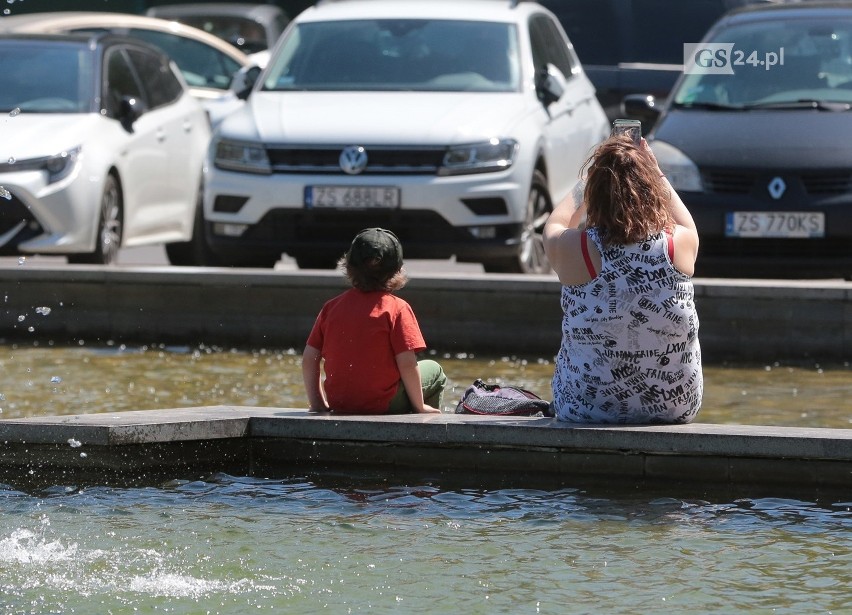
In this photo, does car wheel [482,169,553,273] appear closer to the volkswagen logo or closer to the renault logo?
the volkswagen logo

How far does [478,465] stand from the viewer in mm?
6281

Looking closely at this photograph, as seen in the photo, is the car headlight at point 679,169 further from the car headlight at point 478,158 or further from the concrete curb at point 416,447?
the concrete curb at point 416,447

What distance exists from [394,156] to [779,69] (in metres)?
2.59

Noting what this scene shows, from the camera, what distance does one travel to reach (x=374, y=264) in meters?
6.85

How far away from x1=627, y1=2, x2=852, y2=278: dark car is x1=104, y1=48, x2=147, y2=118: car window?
3693 millimetres

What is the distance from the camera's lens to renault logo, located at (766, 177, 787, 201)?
1084 centimetres

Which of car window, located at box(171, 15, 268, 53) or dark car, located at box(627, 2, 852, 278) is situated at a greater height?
dark car, located at box(627, 2, 852, 278)

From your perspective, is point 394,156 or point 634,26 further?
point 634,26

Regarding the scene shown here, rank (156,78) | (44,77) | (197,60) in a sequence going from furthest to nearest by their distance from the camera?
(197,60), (156,78), (44,77)

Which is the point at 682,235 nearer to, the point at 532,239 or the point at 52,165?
the point at 532,239

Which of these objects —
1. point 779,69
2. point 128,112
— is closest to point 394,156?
point 128,112

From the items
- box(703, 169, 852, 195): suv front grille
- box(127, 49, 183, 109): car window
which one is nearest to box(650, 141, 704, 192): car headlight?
box(703, 169, 852, 195): suv front grille

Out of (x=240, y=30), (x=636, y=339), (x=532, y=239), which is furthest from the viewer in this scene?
(x=240, y=30)

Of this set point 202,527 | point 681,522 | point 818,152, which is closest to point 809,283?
point 818,152
